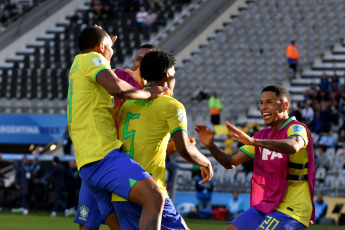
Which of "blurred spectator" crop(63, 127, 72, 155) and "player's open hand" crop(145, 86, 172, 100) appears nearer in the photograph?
"player's open hand" crop(145, 86, 172, 100)

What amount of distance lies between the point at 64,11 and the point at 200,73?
929cm

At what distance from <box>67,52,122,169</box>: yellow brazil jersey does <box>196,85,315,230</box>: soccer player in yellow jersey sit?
0.92 m

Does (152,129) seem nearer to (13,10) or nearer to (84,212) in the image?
(84,212)

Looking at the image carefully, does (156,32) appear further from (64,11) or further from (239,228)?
(239,228)

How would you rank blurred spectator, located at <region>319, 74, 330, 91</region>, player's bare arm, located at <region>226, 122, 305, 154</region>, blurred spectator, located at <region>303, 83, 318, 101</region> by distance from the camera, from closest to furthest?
1. player's bare arm, located at <region>226, 122, 305, 154</region>
2. blurred spectator, located at <region>303, 83, 318, 101</region>
3. blurred spectator, located at <region>319, 74, 330, 91</region>

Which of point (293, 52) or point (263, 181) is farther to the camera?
point (293, 52)

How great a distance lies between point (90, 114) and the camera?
589 cm

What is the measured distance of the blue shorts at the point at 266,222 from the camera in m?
6.52

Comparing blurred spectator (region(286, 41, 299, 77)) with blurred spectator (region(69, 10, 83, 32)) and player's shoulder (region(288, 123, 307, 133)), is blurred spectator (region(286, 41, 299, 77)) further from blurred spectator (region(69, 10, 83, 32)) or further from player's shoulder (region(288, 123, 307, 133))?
player's shoulder (region(288, 123, 307, 133))

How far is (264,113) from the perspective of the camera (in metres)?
6.77

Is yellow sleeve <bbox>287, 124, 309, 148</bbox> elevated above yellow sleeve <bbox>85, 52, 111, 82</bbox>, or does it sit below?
below

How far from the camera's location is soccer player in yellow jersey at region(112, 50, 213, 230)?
225 inches

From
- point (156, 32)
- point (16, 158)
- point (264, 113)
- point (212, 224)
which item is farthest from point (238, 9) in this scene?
point (264, 113)

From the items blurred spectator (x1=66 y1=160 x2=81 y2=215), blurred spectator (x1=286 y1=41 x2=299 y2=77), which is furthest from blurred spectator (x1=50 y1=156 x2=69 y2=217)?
blurred spectator (x1=286 y1=41 x2=299 y2=77)
